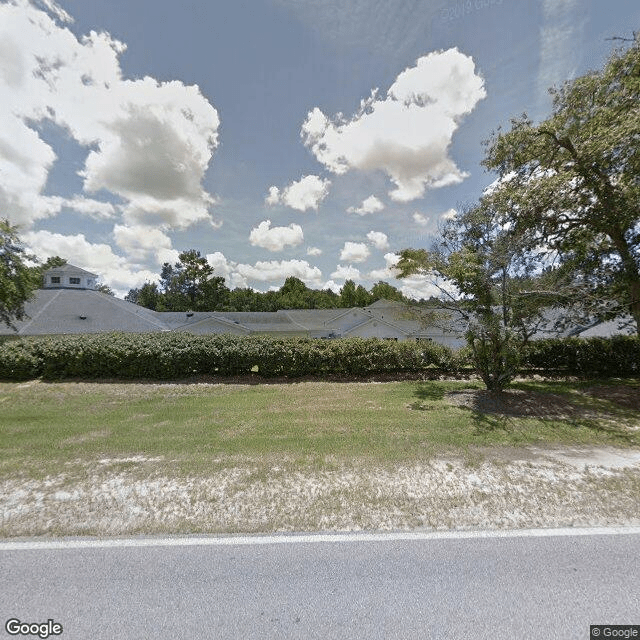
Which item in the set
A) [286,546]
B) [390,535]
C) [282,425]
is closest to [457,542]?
[390,535]

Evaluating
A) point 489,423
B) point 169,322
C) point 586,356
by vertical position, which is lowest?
point 489,423

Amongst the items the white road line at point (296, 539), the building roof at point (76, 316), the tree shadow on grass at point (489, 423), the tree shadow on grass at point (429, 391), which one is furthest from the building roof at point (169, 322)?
the white road line at point (296, 539)

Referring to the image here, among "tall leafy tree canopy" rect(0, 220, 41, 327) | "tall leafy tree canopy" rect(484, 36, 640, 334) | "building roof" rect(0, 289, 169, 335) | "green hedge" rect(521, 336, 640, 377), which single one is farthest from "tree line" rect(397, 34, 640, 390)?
"building roof" rect(0, 289, 169, 335)

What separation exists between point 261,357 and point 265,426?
4.42 meters

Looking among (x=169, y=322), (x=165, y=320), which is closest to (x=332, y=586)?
(x=169, y=322)

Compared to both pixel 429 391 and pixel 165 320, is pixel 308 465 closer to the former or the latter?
pixel 429 391

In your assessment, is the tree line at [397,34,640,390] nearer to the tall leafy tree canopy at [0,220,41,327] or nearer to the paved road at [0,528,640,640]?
the paved road at [0,528,640,640]

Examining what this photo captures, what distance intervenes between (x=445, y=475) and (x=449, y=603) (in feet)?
6.38

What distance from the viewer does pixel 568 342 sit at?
11.2 meters

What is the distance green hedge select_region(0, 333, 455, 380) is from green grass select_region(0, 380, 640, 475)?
1194 millimetres

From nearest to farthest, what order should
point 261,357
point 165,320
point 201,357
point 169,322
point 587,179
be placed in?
point 587,179
point 201,357
point 261,357
point 169,322
point 165,320

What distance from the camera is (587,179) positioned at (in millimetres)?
8203

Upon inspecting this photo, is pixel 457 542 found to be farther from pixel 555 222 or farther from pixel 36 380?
pixel 36 380

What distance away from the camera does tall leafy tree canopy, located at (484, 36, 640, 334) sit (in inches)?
298
